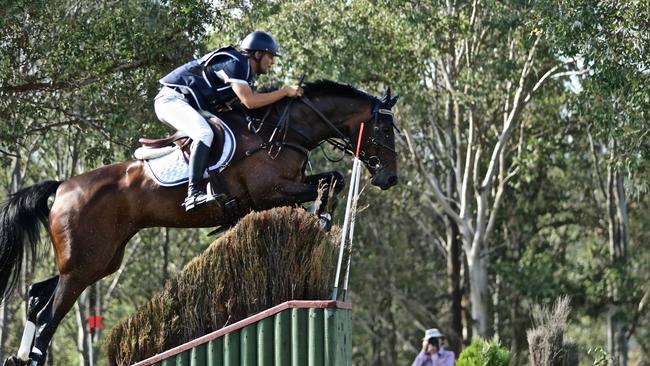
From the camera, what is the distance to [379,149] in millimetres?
11500

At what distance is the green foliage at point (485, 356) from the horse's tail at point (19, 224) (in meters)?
4.80

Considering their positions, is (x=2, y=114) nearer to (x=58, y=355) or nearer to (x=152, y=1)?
(x=152, y=1)

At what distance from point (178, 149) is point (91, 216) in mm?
1134

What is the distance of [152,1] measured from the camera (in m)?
18.8

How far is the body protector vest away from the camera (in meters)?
11.1

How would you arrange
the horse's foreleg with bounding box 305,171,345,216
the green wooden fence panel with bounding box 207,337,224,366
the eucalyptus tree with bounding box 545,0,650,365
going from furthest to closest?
the eucalyptus tree with bounding box 545,0,650,365 → the horse's foreleg with bounding box 305,171,345,216 → the green wooden fence panel with bounding box 207,337,224,366

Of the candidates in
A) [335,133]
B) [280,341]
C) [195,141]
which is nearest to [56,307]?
[195,141]

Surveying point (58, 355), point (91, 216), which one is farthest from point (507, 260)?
point (91, 216)

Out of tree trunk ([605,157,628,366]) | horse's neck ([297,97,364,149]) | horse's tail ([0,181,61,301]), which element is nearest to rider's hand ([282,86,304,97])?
horse's neck ([297,97,364,149])

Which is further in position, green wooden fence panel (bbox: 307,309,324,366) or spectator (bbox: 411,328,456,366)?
spectator (bbox: 411,328,456,366)

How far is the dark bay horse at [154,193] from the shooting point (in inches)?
436

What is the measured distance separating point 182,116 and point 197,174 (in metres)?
0.63

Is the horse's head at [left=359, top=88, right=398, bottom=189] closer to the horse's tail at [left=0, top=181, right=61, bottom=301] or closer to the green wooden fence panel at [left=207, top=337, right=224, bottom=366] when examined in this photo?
the green wooden fence panel at [left=207, top=337, right=224, bottom=366]

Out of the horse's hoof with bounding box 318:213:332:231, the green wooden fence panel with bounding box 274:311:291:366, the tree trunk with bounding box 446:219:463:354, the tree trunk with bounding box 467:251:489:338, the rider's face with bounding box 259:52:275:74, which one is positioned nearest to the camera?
the green wooden fence panel with bounding box 274:311:291:366
